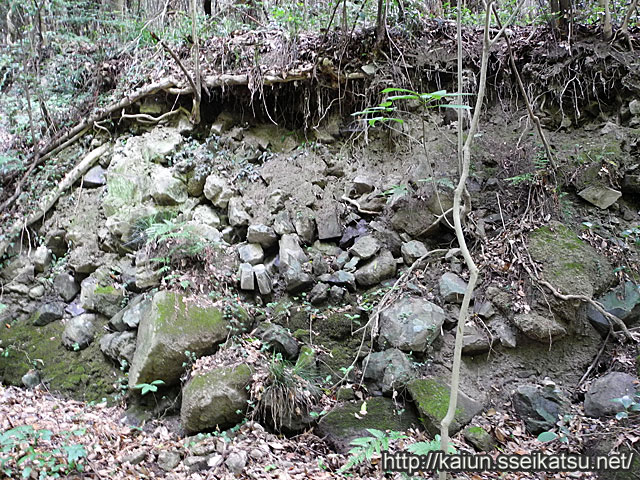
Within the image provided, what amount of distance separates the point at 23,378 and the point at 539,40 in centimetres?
758

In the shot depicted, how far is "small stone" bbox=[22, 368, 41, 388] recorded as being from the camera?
4268 mm

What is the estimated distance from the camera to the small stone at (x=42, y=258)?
525 cm

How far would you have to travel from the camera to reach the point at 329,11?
5973mm

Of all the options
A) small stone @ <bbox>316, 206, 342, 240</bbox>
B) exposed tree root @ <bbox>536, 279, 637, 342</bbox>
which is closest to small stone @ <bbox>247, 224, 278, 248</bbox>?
small stone @ <bbox>316, 206, 342, 240</bbox>

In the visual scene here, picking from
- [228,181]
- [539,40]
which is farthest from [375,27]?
[228,181]

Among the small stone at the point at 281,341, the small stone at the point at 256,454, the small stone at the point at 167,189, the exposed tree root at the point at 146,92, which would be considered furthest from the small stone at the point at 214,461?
the exposed tree root at the point at 146,92

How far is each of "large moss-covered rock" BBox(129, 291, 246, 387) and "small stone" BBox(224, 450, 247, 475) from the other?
1161 millimetres

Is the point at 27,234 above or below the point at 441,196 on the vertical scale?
below

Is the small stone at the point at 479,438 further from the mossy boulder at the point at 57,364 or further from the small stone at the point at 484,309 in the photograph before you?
the mossy boulder at the point at 57,364

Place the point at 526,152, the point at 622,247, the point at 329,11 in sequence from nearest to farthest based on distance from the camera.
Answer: the point at 622,247
the point at 526,152
the point at 329,11

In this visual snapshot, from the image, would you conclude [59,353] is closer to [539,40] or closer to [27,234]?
[27,234]

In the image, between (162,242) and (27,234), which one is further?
(27,234)

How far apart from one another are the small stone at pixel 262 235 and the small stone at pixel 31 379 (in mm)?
2786

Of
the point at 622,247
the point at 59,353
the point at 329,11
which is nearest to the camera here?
the point at 622,247
